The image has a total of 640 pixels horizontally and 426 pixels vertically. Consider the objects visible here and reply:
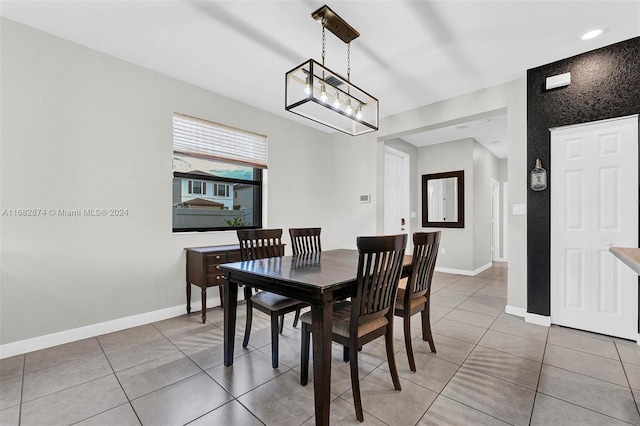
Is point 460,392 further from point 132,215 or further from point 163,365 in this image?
point 132,215

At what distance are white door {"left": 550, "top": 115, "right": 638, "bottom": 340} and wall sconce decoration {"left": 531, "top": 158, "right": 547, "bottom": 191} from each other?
8cm

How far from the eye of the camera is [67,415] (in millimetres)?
1646

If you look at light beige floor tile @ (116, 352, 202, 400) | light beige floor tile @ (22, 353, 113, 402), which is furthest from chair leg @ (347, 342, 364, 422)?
light beige floor tile @ (22, 353, 113, 402)

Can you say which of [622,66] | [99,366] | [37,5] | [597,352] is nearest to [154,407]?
[99,366]

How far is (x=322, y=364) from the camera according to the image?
Answer: 1.50 m

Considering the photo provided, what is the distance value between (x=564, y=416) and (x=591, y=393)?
16.1 inches

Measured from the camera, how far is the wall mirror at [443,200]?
5699 millimetres

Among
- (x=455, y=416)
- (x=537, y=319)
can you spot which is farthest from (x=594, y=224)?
(x=455, y=416)

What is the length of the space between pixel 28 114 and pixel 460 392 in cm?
389

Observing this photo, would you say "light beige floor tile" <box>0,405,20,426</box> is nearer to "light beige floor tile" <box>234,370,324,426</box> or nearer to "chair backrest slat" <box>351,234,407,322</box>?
"light beige floor tile" <box>234,370,324,426</box>

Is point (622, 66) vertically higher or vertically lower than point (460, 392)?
higher

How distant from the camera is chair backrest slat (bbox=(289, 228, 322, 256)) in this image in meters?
3.01

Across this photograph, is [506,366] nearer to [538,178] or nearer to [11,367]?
[538,178]

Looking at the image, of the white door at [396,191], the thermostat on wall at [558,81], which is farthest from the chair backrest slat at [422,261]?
the white door at [396,191]
